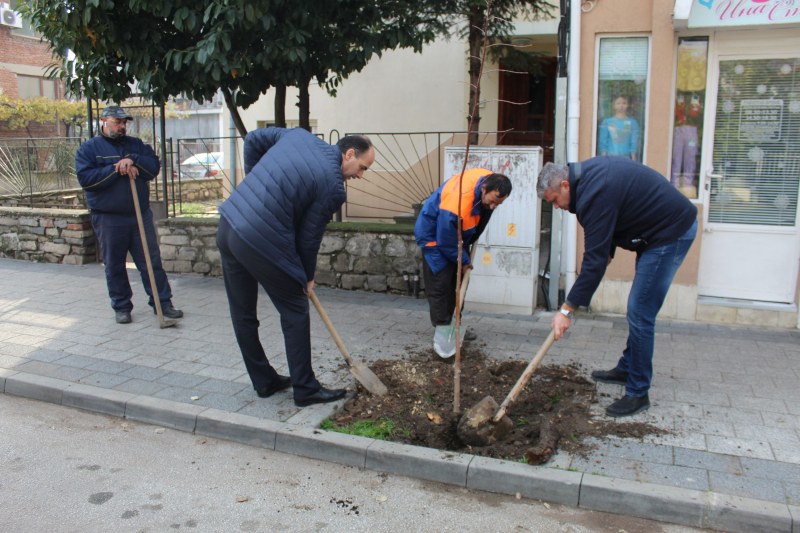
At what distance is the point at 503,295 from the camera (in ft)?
21.4

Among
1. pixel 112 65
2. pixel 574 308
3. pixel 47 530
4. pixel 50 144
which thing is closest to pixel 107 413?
pixel 47 530

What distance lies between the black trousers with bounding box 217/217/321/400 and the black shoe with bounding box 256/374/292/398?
0.09ft

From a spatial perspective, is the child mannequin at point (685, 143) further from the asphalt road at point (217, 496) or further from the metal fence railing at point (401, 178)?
the asphalt road at point (217, 496)

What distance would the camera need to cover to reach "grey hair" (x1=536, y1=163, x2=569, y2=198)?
392 cm

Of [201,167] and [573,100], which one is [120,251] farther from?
[201,167]

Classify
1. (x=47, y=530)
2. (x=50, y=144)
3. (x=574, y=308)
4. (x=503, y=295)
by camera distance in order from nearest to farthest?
(x=47, y=530) → (x=574, y=308) → (x=503, y=295) → (x=50, y=144)

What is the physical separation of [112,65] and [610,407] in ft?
17.8

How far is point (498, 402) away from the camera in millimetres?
4348

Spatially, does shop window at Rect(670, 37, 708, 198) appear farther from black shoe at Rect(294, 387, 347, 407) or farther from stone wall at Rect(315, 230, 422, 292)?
black shoe at Rect(294, 387, 347, 407)

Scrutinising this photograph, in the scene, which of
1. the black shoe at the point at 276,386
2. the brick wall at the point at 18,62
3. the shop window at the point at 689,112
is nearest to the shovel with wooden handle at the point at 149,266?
the black shoe at the point at 276,386

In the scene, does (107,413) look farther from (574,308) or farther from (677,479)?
(677,479)

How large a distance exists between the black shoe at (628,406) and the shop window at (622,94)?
2772 mm

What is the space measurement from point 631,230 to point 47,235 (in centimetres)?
824

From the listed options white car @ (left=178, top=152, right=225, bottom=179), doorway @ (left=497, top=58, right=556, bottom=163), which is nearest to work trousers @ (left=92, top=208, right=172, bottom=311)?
white car @ (left=178, top=152, right=225, bottom=179)
